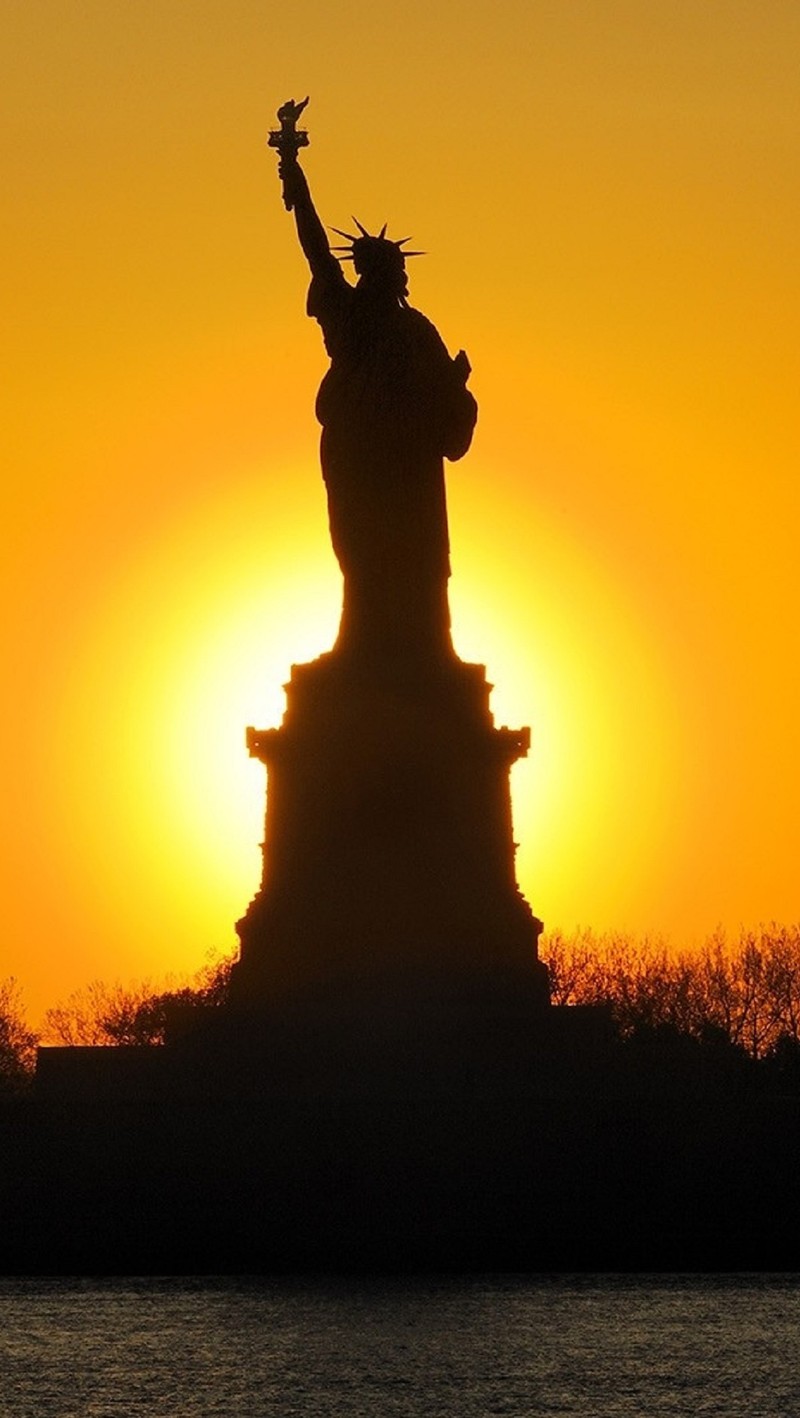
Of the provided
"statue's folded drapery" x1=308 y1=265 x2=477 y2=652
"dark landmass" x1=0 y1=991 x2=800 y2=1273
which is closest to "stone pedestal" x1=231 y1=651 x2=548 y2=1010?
"dark landmass" x1=0 y1=991 x2=800 y2=1273

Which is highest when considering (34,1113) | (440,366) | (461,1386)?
(440,366)

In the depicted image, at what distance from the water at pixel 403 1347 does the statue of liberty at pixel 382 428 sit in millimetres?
10227

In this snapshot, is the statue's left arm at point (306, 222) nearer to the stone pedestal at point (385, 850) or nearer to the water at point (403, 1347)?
the stone pedestal at point (385, 850)

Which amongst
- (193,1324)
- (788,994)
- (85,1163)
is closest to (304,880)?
(85,1163)

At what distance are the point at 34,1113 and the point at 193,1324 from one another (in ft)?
25.0

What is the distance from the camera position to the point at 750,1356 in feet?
58.5

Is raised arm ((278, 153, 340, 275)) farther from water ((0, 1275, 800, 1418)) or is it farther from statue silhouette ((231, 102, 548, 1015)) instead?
water ((0, 1275, 800, 1418))

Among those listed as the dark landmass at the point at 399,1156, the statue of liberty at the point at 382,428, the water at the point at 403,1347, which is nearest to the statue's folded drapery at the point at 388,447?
the statue of liberty at the point at 382,428

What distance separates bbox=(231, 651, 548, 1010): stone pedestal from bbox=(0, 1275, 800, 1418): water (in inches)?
279

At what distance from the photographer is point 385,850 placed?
29.8 m

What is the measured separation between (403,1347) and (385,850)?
11864 mm

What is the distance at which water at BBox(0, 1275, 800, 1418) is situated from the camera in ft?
52.5

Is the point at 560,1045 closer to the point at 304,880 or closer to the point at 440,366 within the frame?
the point at 304,880

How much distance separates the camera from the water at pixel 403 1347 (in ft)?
52.5
